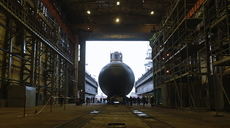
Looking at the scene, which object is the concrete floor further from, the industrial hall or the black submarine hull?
the black submarine hull

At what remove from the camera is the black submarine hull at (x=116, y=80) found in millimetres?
21953

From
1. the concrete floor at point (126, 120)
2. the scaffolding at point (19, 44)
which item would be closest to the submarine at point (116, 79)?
the scaffolding at point (19, 44)

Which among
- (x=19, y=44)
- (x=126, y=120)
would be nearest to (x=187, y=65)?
(x=126, y=120)

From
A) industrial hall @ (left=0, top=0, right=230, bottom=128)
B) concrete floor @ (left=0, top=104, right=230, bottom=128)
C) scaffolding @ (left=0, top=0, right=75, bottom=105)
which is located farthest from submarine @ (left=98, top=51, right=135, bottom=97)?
concrete floor @ (left=0, top=104, right=230, bottom=128)

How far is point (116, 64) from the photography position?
78.0ft

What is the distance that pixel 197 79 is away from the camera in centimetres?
1603

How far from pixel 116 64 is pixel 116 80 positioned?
2490 mm

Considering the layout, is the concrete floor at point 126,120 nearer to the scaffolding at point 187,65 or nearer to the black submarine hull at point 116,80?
the scaffolding at point 187,65

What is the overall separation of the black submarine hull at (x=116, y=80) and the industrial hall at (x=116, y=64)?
10 centimetres

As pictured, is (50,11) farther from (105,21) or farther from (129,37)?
Answer: (129,37)

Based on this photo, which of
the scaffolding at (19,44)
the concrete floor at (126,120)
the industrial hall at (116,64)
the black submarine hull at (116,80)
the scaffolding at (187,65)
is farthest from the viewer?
the black submarine hull at (116,80)

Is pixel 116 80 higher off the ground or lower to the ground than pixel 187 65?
lower

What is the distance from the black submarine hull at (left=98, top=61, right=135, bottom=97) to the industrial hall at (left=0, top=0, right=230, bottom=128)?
10 centimetres

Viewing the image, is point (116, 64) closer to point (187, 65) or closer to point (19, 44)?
point (19, 44)
